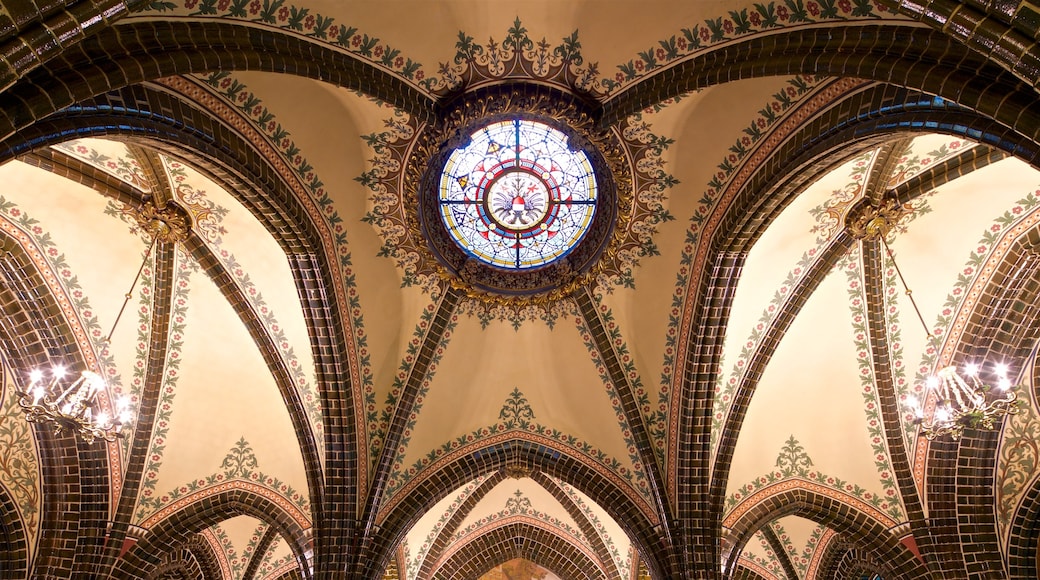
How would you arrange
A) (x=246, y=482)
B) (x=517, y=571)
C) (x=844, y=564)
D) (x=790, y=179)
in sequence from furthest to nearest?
(x=517, y=571), (x=844, y=564), (x=246, y=482), (x=790, y=179)

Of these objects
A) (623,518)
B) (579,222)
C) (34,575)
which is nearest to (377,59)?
(579,222)

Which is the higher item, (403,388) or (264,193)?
(264,193)

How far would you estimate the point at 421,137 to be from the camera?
8.75m

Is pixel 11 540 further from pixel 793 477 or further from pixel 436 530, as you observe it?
pixel 793 477

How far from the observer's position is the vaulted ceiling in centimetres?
763

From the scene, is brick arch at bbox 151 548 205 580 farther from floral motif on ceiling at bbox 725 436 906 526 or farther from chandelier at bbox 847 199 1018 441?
chandelier at bbox 847 199 1018 441

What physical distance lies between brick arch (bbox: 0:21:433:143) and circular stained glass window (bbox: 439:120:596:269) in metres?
1.96

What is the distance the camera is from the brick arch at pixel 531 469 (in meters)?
9.96

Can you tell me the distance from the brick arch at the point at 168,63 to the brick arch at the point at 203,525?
6.07 meters

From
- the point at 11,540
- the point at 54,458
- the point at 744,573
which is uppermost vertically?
the point at 744,573

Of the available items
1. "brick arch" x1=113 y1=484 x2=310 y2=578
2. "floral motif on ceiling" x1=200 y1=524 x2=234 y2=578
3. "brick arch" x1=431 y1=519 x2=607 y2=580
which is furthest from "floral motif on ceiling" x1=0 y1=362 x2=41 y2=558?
"brick arch" x1=431 y1=519 x2=607 y2=580

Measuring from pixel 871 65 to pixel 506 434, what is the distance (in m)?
Answer: 6.92

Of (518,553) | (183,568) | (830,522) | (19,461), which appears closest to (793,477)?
(830,522)

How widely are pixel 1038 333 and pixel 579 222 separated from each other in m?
5.75
